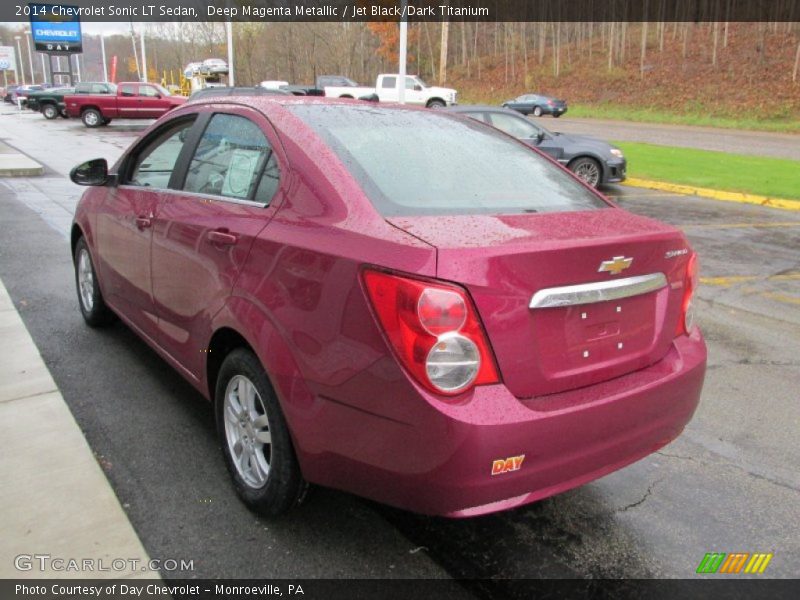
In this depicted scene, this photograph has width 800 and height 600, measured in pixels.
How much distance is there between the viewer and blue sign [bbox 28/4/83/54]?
46500mm

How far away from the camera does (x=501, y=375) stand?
212 centimetres

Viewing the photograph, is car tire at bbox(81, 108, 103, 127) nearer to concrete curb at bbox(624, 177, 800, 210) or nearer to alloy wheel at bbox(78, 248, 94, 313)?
concrete curb at bbox(624, 177, 800, 210)

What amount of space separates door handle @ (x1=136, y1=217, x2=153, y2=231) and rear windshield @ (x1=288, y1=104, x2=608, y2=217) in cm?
114

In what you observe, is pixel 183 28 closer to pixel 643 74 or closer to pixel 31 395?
pixel 643 74

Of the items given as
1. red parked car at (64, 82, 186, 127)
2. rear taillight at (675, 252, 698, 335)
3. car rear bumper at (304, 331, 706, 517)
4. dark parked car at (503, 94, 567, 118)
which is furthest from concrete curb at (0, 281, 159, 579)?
dark parked car at (503, 94, 567, 118)

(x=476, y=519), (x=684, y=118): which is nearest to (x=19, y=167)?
(x=476, y=519)

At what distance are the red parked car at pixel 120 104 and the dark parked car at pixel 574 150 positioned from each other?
2224cm

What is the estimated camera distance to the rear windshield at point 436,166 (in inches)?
101

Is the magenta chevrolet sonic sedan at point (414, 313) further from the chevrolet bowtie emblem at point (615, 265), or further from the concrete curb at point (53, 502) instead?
the concrete curb at point (53, 502)

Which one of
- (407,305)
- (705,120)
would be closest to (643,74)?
(705,120)

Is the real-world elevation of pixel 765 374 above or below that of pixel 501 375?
below

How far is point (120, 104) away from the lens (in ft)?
100

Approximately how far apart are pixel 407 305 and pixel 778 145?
980 inches

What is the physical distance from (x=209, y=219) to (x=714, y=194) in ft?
37.9
